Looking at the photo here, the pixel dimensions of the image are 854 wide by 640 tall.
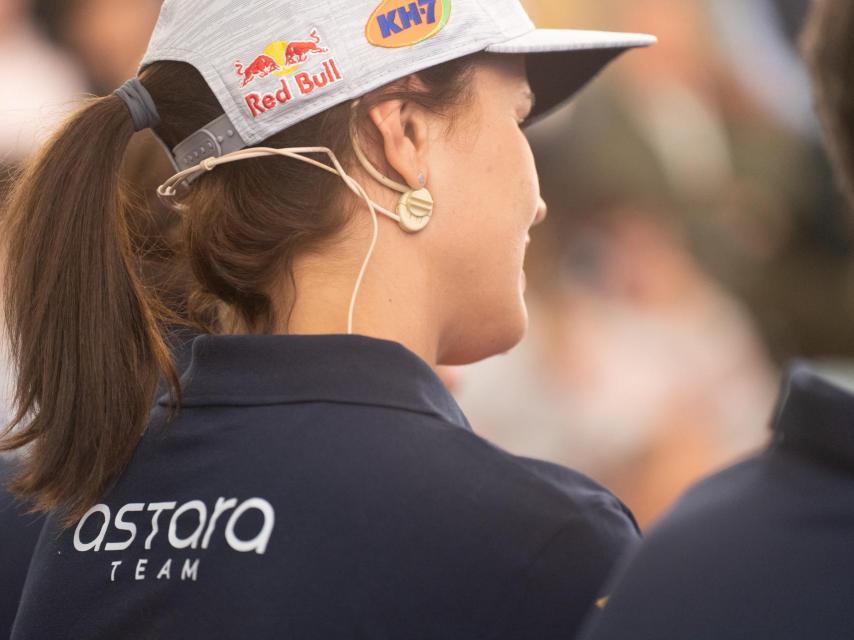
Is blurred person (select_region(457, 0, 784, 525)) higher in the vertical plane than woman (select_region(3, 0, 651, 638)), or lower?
lower

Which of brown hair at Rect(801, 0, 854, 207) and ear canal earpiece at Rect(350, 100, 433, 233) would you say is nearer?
brown hair at Rect(801, 0, 854, 207)

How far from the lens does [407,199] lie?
4.15 feet

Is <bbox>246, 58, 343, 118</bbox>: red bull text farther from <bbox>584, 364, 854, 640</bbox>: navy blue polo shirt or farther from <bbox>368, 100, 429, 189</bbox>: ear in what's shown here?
<bbox>584, 364, 854, 640</bbox>: navy blue polo shirt

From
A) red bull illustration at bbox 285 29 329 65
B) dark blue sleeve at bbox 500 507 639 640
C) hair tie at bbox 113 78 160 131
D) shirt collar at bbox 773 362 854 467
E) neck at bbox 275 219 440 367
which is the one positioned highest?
hair tie at bbox 113 78 160 131

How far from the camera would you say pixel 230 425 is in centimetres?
116

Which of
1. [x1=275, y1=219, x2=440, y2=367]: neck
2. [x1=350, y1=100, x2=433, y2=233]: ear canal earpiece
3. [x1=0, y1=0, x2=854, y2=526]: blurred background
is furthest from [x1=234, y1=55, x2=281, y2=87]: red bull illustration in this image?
[x1=0, y1=0, x2=854, y2=526]: blurred background

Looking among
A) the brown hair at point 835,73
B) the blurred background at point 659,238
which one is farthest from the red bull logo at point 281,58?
the blurred background at point 659,238

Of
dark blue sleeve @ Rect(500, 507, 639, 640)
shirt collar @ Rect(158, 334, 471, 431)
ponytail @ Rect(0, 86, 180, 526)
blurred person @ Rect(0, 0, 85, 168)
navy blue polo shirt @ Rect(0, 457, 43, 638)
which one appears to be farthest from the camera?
blurred person @ Rect(0, 0, 85, 168)

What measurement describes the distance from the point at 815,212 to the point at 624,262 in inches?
35.0

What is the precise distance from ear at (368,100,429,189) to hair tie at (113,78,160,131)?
0.81 feet

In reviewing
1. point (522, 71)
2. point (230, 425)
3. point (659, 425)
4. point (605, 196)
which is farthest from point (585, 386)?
point (230, 425)

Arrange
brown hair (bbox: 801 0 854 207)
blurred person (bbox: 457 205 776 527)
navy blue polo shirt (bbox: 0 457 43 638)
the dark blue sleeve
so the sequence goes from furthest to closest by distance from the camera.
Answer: blurred person (bbox: 457 205 776 527) → navy blue polo shirt (bbox: 0 457 43 638) → the dark blue sleeve → brown hair (bbox: 801 0 854 207)

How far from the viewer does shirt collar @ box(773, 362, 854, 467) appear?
2.72 ft

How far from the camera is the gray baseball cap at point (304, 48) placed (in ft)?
4.12
